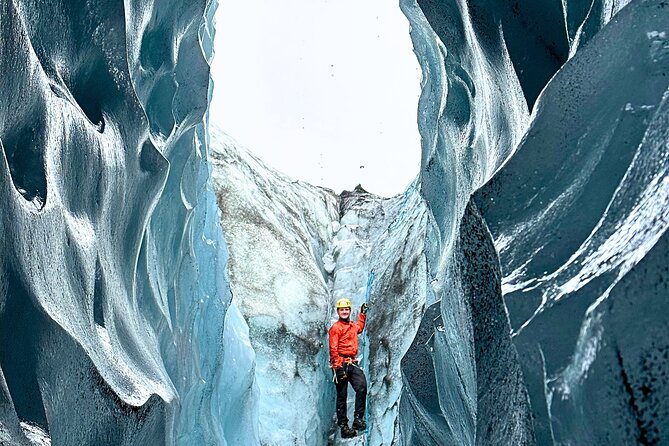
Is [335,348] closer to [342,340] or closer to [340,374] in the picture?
[342,340]

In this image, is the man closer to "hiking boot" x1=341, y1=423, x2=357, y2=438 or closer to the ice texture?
"hiking boot" x1=341, y1=423, x2=357, y2=438

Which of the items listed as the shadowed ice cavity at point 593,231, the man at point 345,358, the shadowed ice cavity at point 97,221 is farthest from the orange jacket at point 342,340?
the shadowed ice cavity at point 593,231

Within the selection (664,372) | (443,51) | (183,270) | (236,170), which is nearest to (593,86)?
(664,372)

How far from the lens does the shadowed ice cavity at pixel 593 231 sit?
1.87 meters

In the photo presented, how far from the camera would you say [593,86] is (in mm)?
2402

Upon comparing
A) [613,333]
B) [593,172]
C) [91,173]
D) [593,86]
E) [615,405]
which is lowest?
[615,405]

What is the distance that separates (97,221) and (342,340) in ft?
16.0

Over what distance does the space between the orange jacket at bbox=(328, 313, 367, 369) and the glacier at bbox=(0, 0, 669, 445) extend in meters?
0.88

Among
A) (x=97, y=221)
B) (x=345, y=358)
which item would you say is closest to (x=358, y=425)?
(x=345, y=358)

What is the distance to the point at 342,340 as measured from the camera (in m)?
8.62

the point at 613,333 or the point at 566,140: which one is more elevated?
the point at 566,140

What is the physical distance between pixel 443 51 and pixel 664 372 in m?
5.27

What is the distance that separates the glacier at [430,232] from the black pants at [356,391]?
30.9 inches

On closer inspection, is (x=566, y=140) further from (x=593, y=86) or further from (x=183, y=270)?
(x=183, y=270)
